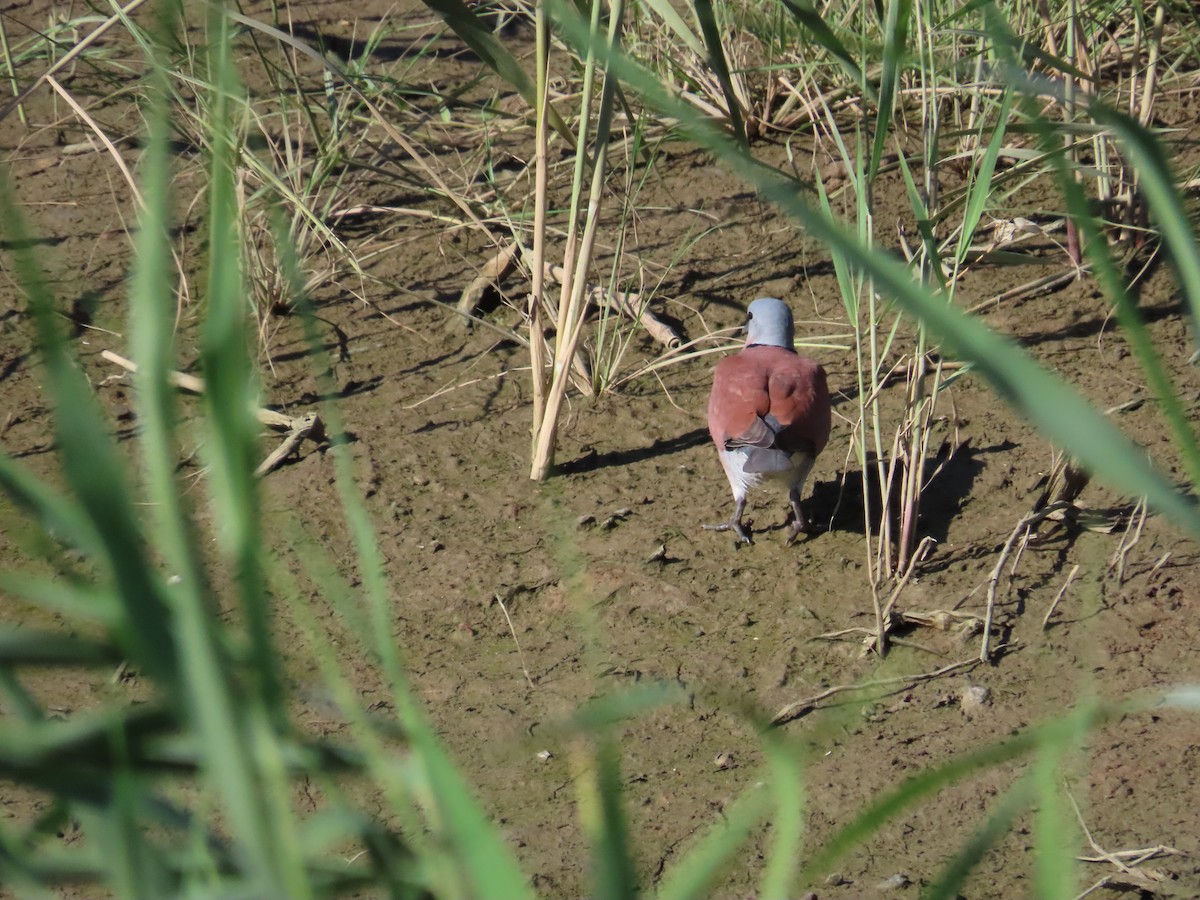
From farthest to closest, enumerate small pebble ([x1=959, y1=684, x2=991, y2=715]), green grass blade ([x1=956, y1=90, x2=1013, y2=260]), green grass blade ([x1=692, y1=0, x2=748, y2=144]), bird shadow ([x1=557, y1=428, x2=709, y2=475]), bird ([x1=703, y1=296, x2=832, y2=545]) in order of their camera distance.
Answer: bird shadow ([x1=557, y1=428, x2=709, y2=475]) < bird ([x1=703, y1=296, x2=832, y2=545]) < small pebble ([x1=959, y1=684, x2=991, y2=715]) < green grass blade ([x1=956, y1=90, x2=1013, y2=260]) < green grass blade ([x1=692, y1=0, x2=748, y2=144])

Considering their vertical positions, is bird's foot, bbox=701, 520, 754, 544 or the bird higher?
the bird

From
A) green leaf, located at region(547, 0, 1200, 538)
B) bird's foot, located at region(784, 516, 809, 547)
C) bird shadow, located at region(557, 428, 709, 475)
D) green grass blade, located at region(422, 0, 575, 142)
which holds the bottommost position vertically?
bird's foot, located at region(784, 516, 809, 547)

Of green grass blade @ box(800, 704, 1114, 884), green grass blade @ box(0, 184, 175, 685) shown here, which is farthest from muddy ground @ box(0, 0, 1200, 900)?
green grass blade @ box(0, 184, 175, 685)

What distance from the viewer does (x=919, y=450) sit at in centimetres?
333

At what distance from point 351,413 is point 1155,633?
8.59 feet

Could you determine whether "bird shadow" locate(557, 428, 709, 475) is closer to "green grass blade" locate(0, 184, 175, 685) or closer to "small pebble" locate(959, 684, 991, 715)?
"small pebble" locate(959, 684, 991, 715)

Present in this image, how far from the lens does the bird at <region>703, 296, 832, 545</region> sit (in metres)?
3.74

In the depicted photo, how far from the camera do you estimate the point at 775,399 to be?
3.89 meters

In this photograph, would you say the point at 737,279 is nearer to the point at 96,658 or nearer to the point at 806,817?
the point at 806,817

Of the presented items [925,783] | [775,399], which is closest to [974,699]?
[775,399]

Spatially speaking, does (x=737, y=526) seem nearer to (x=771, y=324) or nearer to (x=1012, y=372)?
(x=771, y=324)

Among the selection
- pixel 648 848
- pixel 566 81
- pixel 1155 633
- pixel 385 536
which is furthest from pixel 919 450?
pixel 566 81

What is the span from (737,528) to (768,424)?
333 mm

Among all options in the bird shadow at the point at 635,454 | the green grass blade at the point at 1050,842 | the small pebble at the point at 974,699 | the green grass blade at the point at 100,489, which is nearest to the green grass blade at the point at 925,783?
the green grass blade at the point at 1050,842
